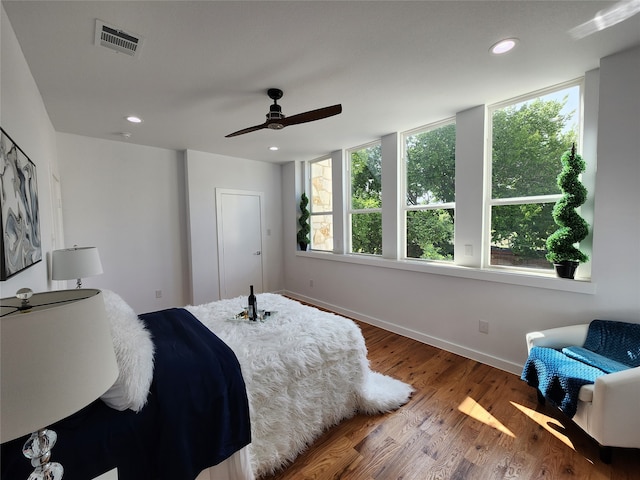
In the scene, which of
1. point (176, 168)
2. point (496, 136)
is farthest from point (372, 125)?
point (176, 168)

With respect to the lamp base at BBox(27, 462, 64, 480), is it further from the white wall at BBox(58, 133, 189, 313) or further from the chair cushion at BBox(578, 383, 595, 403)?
the white wall at BBox(58, 133, 189, 313)

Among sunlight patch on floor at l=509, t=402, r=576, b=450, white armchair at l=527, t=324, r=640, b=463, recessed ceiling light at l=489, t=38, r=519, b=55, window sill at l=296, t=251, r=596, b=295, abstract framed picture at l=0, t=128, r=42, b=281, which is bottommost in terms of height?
sunlight patch on floor at l=509, t=402, r=576, b=450

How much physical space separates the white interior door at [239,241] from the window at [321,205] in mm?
990

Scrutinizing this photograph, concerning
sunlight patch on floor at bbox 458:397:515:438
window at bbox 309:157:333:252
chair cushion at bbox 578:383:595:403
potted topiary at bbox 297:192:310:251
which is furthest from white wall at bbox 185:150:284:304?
chair cushion at bbox 578:383:595:403

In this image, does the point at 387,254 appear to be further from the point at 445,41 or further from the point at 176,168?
the point at 176,168

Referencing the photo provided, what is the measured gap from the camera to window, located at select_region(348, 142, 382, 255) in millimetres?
4016

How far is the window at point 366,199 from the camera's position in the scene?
402 cm

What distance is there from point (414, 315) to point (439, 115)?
2.33 metres

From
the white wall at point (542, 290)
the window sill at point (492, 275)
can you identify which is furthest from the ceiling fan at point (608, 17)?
the window sill at point (492, 275)

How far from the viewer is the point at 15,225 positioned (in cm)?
132

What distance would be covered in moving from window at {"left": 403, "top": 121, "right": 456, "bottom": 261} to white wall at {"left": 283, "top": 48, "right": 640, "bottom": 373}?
1.39 ft

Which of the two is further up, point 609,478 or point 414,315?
point 414,315

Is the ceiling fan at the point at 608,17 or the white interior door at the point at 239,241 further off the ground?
the ceiling fan at the point at 608,17

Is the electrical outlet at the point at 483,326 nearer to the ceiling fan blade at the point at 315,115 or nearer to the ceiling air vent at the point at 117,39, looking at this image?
the ceiling fan blade at the point at 315,115
